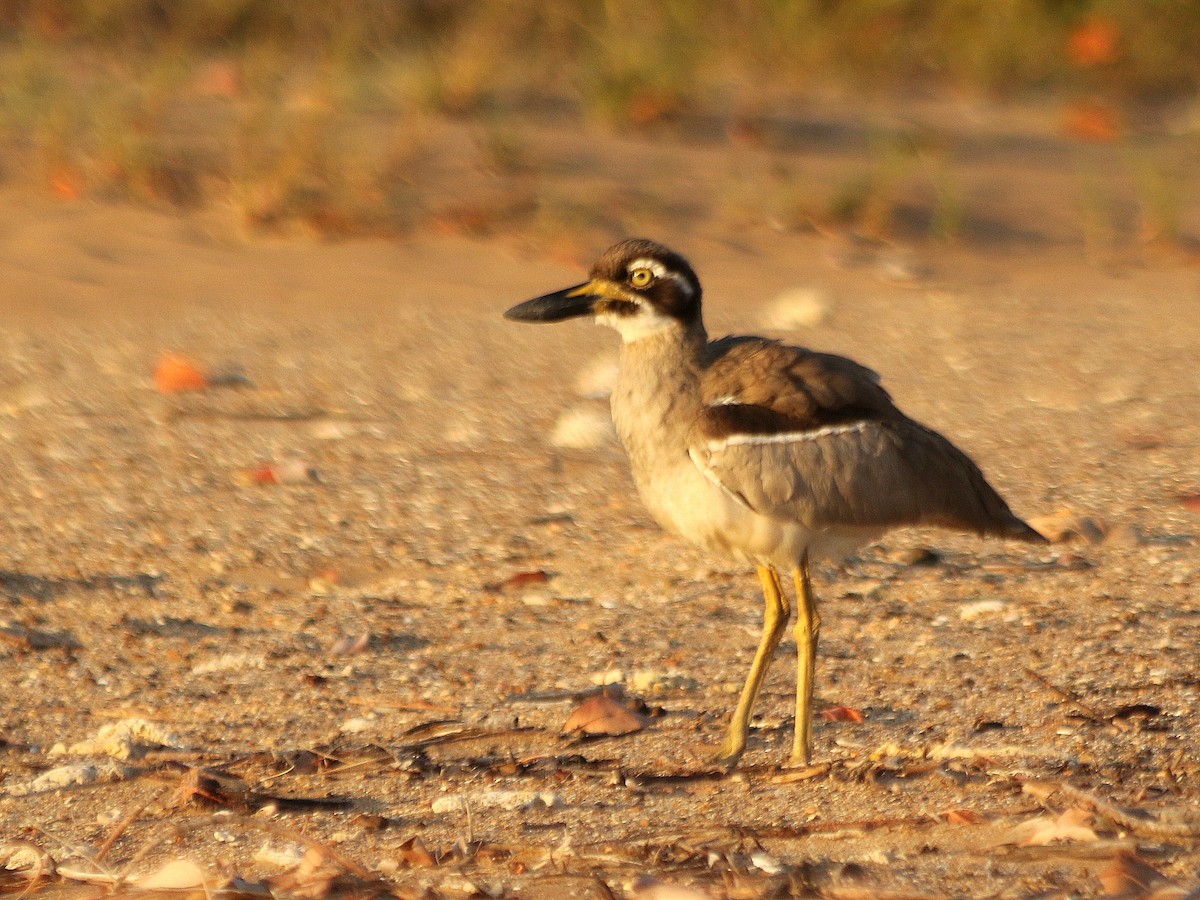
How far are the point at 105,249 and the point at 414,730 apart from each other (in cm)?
507

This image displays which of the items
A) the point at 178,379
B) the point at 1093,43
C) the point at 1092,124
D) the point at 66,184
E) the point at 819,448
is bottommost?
the point at 178,379

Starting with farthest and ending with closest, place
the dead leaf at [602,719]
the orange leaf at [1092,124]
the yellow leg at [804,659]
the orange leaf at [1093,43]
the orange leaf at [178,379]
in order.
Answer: the orange leaf at [1093,43], the orange leaf at [1092,124], the orange leaf at [178,379], the dead leaf at [602,719], the yellow leg at [804,659]

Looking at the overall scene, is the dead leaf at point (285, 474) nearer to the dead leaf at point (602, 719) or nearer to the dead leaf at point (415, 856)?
the dead leaf at point (602, 719)

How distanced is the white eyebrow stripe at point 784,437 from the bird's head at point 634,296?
1.13 ft

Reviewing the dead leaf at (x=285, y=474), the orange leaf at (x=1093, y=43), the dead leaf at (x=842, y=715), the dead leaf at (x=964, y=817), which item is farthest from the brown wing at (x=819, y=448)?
the orange leaf at (x=1093, y=43)

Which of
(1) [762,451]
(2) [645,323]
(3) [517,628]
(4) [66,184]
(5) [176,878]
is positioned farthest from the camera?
(4) [66,184]

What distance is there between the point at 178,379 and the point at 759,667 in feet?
10.6

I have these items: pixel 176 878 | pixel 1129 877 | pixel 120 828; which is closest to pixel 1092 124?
pixel 1129 877

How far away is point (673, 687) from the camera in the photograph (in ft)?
11.6

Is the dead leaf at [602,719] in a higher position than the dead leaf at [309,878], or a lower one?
higher

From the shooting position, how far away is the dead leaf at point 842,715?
3.36 meters

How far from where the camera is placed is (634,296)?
11.5ft

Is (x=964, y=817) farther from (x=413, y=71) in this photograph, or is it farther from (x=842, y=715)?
(x=413, y=71)

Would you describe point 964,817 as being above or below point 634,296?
below
